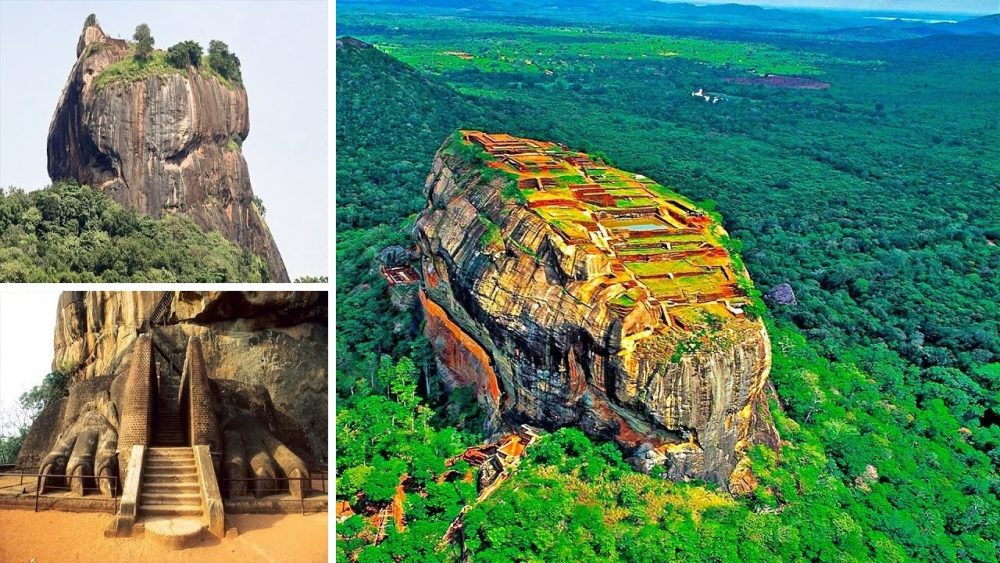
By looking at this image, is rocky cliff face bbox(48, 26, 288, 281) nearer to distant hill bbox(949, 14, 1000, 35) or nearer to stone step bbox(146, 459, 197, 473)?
stone step bbox(146, 459, 197, 473)

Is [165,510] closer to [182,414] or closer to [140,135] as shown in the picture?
[182,414]

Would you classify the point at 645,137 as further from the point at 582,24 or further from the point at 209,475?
the point at 209,475

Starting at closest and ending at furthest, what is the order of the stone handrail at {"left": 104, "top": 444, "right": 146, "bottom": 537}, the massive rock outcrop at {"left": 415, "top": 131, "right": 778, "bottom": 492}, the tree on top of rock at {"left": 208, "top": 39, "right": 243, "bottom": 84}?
the stone handrail at {"left": 104, "top": 444, "right": 146, "bottom": 537}
the massive rock outcrop at {"left": 415, "top": 131, "right": 778, "bottom": 492}
the tree on top of rock at {"left": 208, "top": 39, "right": 243, "bottom": 84}

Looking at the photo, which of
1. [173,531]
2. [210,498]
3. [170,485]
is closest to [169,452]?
[170,485]

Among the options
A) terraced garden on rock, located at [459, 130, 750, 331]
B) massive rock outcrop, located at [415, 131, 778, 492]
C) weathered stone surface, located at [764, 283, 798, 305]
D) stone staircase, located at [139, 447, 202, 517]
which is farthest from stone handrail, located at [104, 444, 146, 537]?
weathered stone surface, located at [764, 283, 798, 305]

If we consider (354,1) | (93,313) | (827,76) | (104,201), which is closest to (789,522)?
(93,313)
